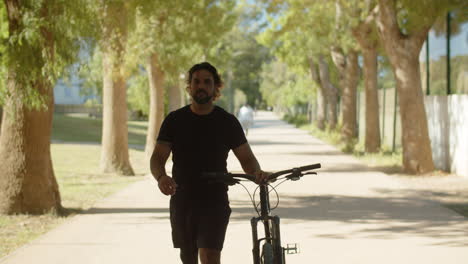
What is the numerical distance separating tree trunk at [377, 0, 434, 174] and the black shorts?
1390 centimetres

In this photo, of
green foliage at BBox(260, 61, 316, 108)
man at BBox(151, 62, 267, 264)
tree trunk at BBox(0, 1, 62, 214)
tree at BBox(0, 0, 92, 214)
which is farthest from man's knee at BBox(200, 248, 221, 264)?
green foliage at BBox(260, 61, 316, 108)

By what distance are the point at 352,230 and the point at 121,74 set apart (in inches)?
376

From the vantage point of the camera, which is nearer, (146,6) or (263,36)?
(146,6)

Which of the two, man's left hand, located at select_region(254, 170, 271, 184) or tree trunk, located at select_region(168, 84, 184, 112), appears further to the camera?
tree trunk, located at select_region(168, 84, 184, 112)

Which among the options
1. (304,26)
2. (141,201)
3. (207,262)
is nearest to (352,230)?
(141,201)

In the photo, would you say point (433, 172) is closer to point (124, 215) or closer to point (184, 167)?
point (124, 215)

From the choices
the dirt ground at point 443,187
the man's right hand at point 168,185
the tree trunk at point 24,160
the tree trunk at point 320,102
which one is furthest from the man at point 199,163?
the tree trunk at point 320,102

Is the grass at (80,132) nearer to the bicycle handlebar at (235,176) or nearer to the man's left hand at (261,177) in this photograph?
the bicycle handlebar at (235,176)

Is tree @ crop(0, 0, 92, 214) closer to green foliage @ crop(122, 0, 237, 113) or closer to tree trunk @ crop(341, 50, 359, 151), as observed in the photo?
green foliage @ crop(122, 0, 237, 113)

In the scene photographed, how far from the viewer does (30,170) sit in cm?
1171

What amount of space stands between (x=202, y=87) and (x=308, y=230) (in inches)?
211

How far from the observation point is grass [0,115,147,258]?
10.3 m

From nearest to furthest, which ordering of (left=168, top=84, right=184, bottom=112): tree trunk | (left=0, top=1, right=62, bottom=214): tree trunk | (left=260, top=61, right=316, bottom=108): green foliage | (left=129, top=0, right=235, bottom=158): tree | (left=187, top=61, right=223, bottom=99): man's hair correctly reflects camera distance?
(left=187, top=61, right=223, bottom=99): man's hair < (left=0, top=1, right=62, bottom=214): tree trunk < (left=129, top=0, right=235, bottom=158): tree < (left=168, top=84, right=184, bottom=112): tree trunk < (left=260, top=61, right=316, bottom=108): green foliage

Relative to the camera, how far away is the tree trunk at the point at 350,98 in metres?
29.9
